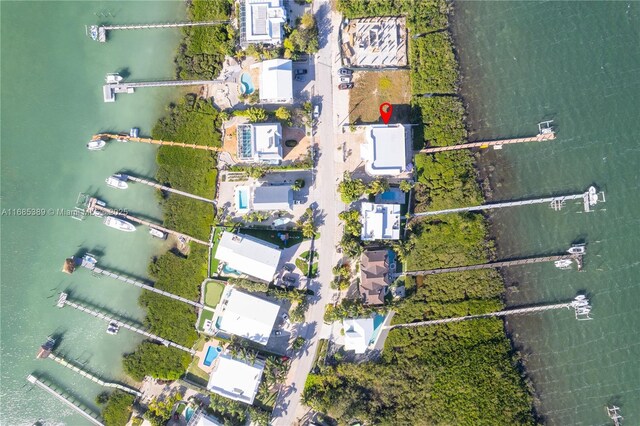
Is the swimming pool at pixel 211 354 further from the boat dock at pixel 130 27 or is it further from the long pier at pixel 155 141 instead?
the boat dock at pixel 130 27

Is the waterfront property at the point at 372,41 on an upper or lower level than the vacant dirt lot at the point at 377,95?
upper

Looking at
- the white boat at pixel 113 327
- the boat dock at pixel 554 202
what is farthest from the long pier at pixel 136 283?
the boat dock at pixel 554 202

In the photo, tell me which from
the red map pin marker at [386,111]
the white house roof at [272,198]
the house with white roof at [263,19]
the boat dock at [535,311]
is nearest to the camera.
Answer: the house with white roof at [263,19]

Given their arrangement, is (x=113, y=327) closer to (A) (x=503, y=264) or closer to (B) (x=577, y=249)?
(A) (x=503, y=264)

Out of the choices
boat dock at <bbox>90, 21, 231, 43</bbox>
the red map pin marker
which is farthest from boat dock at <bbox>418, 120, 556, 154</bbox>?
boat dock at <bbox>90, 21, 231, 43</bbox>

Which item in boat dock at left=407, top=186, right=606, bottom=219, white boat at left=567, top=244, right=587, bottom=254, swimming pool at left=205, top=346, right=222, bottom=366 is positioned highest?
boat dock at left=407, top=186, right=606, bottom=219

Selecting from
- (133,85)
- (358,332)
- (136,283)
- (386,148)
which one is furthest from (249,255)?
(133,85)

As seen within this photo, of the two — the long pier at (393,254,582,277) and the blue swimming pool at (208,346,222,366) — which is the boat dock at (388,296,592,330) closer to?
the long pier at (393,254,582,277)
